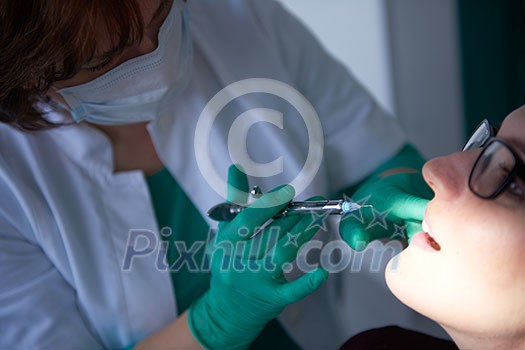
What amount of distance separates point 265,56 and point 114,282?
59 centimetres

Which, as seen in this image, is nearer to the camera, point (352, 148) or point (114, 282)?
point (114, 282)

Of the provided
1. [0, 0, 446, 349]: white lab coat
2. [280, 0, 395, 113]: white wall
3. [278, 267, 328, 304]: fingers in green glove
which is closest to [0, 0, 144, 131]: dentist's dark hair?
[0, 0, 446, 349]: white lab coat

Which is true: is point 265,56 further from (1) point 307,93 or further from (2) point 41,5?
(2) point 41,5

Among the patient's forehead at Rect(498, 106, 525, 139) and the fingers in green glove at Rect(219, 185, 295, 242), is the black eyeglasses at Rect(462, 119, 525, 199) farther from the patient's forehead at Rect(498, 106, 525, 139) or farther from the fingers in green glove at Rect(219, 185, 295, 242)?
the fingers in green glove at Rect(219, 185, 295, 242)

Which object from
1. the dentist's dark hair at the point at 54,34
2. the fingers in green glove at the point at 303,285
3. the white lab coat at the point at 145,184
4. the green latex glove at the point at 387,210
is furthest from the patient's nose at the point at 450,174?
the dentist's dark hair at the point at 54,34

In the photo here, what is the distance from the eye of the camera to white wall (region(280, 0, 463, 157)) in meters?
1.88

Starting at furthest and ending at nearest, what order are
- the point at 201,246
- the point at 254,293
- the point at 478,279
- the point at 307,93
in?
the point at 307,93 → the point at 201,246 → the point at 254,293 → the point at 478,279

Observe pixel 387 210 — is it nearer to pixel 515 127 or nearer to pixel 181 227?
pixel 515 127

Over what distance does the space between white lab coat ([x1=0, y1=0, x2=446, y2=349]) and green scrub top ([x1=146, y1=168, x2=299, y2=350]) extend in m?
0.03

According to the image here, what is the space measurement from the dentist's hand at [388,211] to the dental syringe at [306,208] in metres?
0.03

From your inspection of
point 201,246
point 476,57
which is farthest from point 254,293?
point 476,57

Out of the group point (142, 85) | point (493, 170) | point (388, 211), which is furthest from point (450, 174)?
point (142, 85)

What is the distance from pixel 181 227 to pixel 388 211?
0.45m

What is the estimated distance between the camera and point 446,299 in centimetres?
81
